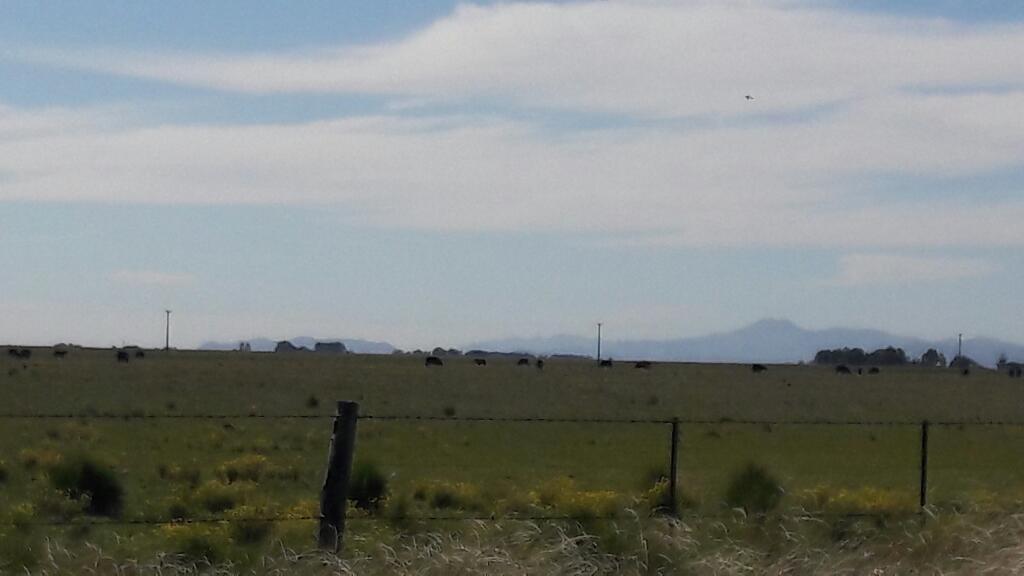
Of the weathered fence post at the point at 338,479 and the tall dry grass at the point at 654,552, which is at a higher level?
the weathered fence post at the point at 338,479

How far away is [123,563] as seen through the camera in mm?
12102

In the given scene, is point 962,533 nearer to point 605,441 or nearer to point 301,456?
point 301,456

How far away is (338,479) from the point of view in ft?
41.7

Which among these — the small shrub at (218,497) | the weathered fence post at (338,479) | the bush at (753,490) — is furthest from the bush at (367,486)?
the weathered fence post at (338,479)

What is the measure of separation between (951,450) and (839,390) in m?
53.1

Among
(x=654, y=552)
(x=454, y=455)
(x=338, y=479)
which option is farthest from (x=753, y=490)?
(x=454, y=455)

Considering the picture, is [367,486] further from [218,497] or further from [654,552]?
[654,552]

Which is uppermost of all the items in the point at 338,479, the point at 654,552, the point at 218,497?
the point at 338,479

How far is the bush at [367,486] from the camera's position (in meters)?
21.5

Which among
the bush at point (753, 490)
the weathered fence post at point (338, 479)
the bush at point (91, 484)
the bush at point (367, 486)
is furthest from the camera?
the bush at point (91, 484)

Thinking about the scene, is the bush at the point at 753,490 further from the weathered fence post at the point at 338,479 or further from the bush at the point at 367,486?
the weathered fence post at the point at 338,479

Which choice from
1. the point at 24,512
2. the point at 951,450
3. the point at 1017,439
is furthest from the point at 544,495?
the point at 1017,439

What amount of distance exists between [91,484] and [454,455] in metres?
10.1

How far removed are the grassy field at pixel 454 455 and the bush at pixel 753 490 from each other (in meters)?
0.23
